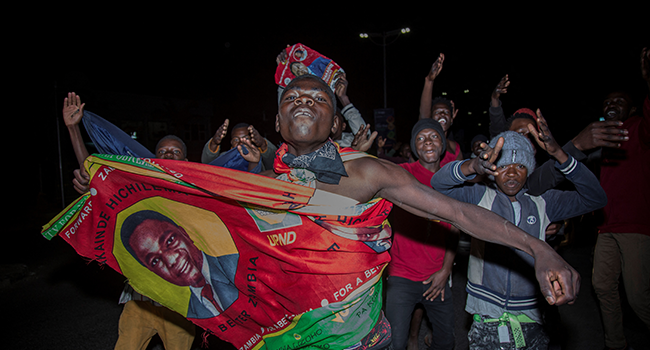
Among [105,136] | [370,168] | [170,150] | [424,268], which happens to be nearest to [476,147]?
[370,168]

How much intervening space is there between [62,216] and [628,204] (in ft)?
16.5

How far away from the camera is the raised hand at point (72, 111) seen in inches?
112

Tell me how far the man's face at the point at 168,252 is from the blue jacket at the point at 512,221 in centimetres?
182

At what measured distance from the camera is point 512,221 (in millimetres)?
2582

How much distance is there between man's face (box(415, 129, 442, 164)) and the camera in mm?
3535

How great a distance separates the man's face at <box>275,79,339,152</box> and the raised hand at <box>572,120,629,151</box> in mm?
1732

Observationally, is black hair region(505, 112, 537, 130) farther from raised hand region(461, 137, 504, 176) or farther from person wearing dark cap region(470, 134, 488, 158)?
raised hand region(461, 137, 504, 176)

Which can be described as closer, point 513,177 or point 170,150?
point 513,177

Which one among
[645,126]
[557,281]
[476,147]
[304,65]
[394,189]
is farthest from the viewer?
[304,65]

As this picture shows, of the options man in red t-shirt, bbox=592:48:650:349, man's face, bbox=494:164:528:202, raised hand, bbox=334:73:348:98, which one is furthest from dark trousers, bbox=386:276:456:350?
raised hand, bbox=334:73:348:98

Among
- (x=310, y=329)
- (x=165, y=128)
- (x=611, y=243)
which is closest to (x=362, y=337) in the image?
(x=310, y=329)

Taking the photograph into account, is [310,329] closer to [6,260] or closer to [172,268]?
[172,268]

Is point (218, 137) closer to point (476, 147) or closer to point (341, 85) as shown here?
point (341, 85)

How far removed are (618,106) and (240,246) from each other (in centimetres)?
410
